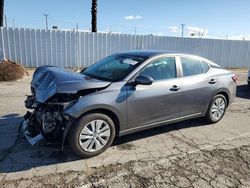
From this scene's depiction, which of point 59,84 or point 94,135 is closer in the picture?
point 59,84

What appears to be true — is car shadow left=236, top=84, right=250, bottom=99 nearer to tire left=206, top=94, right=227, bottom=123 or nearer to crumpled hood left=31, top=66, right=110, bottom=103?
tire left=206, top=94, right=227, bottom=123

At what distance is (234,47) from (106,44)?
9923mm

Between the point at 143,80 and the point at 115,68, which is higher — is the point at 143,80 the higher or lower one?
the lower one

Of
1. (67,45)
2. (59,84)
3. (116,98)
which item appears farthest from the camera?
(67,45)

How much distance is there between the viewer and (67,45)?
44.4ft

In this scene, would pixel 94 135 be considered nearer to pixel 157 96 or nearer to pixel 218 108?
pixel 157 96

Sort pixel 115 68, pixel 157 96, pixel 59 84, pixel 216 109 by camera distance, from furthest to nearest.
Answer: pixel 216 109 → pixel 115 68 → pixel 157 96 → pixel 59 84

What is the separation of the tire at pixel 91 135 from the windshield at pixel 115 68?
0.73 m

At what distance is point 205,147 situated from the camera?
440cm

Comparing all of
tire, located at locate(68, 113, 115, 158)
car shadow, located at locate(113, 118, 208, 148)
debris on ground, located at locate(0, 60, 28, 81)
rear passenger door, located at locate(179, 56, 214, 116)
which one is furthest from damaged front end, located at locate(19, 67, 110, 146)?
debris on ground, located at locate(0, 60, 28, 81)

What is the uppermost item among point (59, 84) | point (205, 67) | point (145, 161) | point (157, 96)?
point (205, 67)

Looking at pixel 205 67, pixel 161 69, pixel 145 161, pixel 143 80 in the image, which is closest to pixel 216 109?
pixel 205 67

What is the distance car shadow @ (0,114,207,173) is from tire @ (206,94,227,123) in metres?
1.05

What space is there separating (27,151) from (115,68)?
2033 mm
